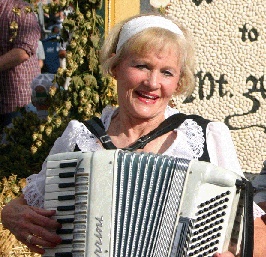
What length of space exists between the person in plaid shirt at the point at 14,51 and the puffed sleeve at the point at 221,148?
103 inches

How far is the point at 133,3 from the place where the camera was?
4844 millimetres

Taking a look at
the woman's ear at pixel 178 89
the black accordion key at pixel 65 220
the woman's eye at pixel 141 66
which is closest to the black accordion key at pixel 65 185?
the black accordion key at pixel 65 220

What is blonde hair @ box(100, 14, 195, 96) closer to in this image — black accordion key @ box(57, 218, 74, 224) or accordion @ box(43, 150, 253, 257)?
accordion @ box(43, 150, 253, 257)

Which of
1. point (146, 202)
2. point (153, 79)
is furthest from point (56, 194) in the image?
point (153, 79)

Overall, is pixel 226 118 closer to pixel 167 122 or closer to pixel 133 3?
pixel 133 3

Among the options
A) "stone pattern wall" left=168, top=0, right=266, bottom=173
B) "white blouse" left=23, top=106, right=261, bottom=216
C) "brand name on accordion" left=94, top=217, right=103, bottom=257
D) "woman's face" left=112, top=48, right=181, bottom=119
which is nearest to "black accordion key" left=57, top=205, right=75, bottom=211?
"brand name on accordion" left=94, top=217, right=103, bottom=257

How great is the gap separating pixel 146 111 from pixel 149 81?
Answer: 0.11 m

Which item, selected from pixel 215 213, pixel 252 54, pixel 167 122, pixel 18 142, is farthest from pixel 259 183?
pixel 18 142

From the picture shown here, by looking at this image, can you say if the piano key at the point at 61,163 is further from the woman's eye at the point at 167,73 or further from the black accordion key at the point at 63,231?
the woman's eye at the point at 167,73

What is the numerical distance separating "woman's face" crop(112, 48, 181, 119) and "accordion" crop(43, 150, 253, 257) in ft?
0.96

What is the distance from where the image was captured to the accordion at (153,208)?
92.0 inches

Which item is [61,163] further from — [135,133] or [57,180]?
[135,133]

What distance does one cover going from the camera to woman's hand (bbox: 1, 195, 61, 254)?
8.13 feet

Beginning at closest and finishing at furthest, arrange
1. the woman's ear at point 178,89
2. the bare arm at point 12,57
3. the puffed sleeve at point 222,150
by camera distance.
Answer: the puffed sleeve at point 222,150 < the woman's ear at point 178,89 < the bare arm at point 12,57
